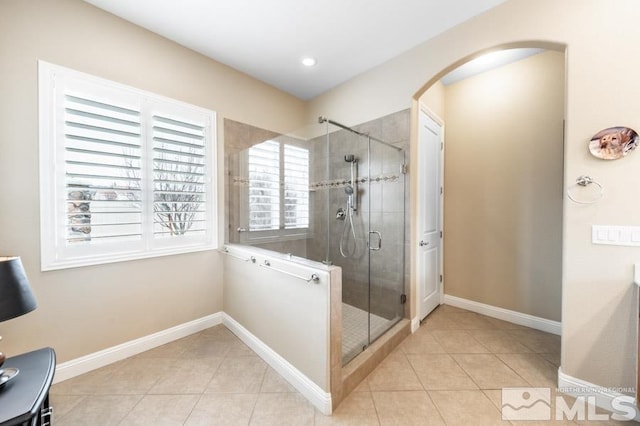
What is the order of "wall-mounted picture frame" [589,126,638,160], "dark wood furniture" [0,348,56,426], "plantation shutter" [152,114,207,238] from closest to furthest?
"dark wood furniture" [0,348,56,426], "wall-mounted picture frame" [589,126,638,160], "plantation shutter" [152,114,207,238]

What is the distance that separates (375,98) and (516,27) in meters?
1.25

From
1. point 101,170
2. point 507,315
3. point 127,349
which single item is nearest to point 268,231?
point 101,170

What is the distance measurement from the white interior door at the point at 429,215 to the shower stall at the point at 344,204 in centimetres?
25

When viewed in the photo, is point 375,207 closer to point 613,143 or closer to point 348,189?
point 348,189

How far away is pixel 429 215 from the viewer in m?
2.82

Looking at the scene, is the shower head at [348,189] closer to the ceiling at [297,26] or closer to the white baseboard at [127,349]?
the ceiling at [297,26]

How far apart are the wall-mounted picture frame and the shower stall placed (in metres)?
1.33

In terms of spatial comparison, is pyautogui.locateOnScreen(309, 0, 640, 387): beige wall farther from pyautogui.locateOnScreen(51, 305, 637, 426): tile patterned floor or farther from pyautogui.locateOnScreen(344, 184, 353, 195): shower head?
pyautogui.locateOnScreen(344, 184, 353, 195): shower head

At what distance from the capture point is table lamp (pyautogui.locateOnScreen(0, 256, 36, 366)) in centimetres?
113

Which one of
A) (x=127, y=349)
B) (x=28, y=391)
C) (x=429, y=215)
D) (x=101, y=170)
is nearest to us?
(x=28, y=391)

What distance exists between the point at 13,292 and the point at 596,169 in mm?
3328

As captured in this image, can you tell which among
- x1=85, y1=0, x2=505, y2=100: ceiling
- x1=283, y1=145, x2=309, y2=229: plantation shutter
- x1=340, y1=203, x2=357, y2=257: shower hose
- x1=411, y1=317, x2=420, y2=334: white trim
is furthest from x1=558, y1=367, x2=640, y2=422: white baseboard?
x1=85, y1=0, x2=505, y2=100: ceiling

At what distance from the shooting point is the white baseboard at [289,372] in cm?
154

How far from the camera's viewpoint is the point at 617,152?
1.46 meters
